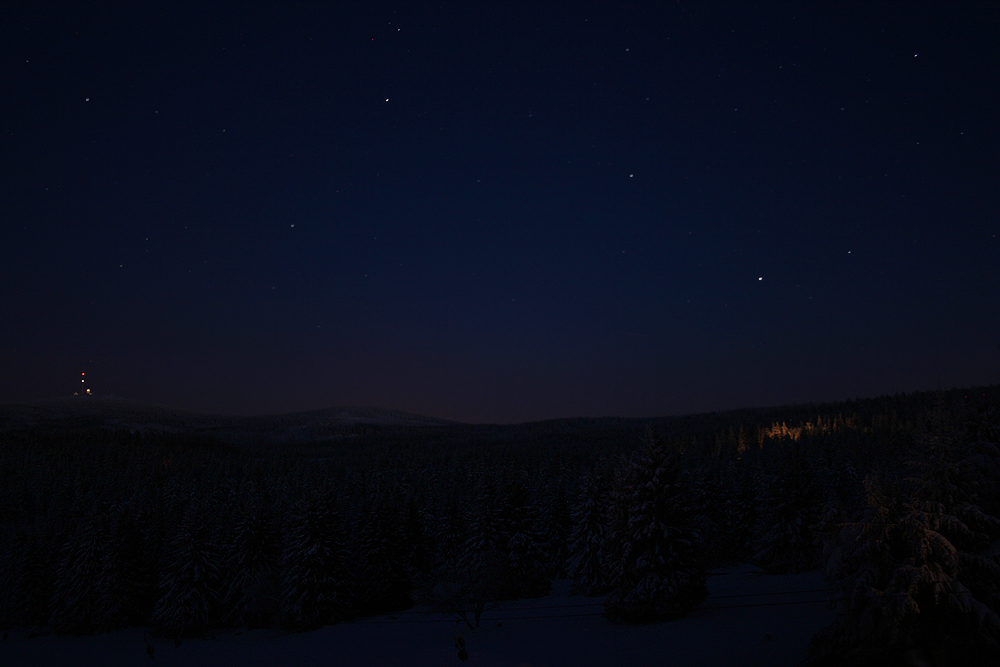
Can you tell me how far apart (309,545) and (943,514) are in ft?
131

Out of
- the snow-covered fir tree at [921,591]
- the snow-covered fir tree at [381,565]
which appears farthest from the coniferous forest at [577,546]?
the snow-covered fir tree at [381,565]

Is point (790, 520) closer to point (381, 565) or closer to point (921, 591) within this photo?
point (921, 591)

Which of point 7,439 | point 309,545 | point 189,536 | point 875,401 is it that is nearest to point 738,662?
point 309,545

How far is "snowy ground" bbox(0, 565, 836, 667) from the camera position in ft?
76.5

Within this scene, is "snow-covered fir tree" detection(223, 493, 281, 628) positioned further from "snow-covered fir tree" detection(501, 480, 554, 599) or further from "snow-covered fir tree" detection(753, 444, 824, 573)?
"snow-covered fir tree" detection(753, 444, 824, 573)

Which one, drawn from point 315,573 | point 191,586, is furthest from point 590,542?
point 191,586

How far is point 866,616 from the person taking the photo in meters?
14.9

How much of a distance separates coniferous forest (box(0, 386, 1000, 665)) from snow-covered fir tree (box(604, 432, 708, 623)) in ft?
0.33

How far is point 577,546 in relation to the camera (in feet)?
134

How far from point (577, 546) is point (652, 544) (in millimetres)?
13786

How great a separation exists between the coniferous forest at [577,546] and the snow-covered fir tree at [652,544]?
102mm

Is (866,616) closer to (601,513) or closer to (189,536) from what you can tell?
(601,513)

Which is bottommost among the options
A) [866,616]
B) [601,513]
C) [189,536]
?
[189,536]

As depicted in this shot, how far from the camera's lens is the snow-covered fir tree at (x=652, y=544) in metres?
27.6
